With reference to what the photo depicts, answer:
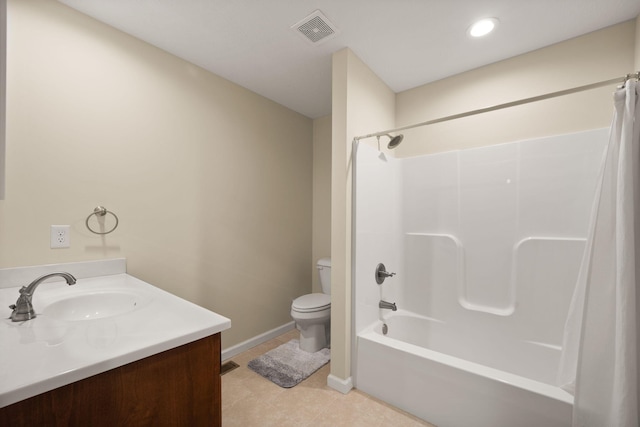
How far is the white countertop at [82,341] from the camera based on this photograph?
0.63 meters

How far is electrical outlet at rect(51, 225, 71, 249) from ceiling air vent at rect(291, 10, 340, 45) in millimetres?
1723

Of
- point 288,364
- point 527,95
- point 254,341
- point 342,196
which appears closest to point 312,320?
point 288,364

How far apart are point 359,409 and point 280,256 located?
1.48 meters

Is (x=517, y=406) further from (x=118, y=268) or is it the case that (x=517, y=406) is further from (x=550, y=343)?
(x=118, y=268)

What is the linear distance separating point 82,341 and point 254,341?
1.89 m

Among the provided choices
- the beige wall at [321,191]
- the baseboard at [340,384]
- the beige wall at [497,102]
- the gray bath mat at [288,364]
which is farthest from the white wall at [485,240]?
the beige wall at [321,191]

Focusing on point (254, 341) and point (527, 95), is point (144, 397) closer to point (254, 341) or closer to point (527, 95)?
point (254, 341)

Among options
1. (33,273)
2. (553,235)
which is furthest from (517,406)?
(33,273)

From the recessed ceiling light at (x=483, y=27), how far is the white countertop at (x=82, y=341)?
82.4 inches

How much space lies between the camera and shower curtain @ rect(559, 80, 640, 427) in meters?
1.01

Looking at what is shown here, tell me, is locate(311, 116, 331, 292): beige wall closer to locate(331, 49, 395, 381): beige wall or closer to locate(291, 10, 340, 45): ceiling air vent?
locate(331, 49, 395, 381): beige wall

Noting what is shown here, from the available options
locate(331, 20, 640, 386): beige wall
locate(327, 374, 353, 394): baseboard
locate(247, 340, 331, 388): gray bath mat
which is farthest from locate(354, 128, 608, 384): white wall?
locate(247, 340, 331, 388): gray bath mat

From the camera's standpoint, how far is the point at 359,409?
1687mm

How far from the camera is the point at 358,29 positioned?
1700 mm
